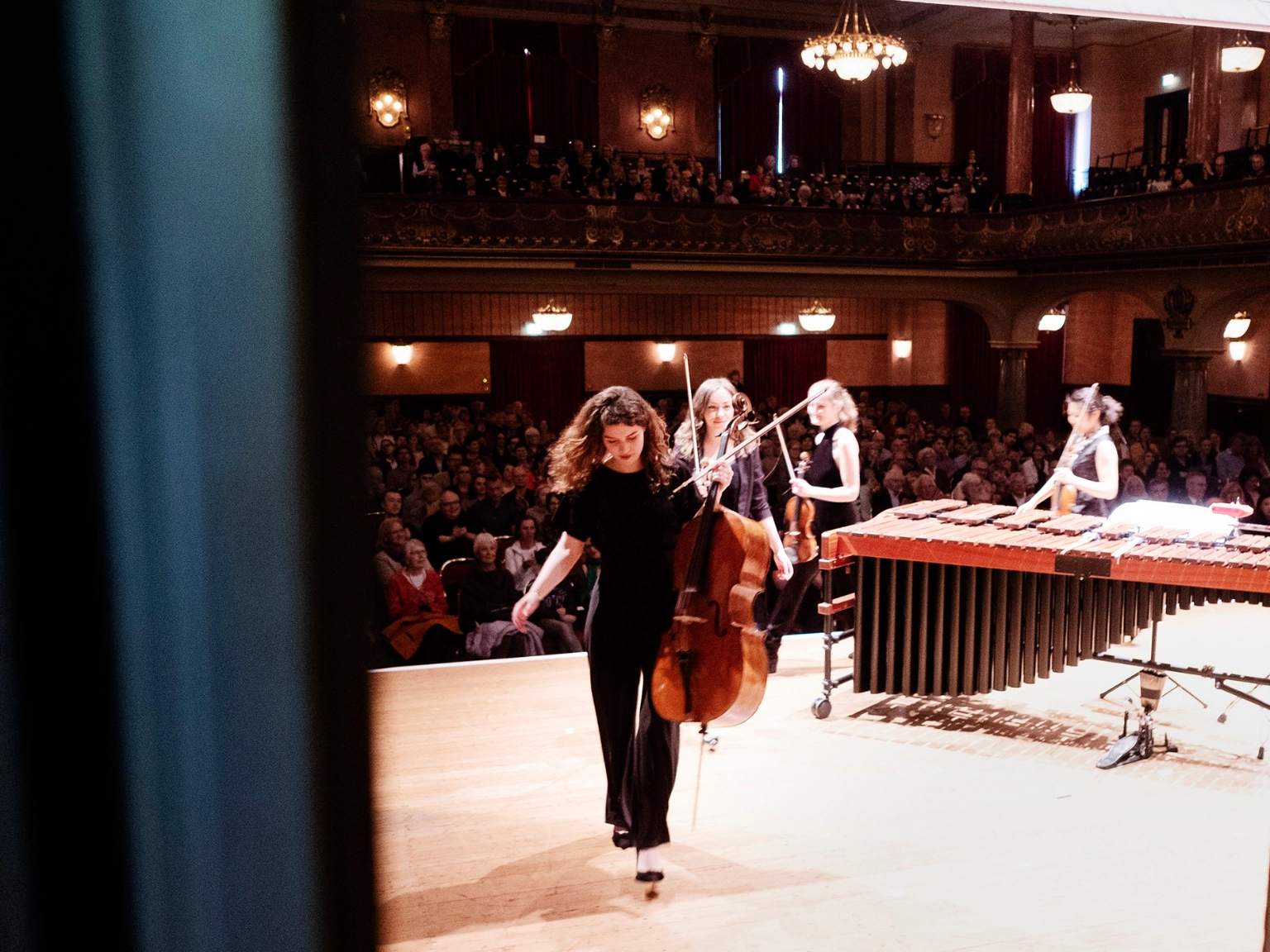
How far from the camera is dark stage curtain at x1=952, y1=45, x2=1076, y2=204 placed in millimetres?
19438

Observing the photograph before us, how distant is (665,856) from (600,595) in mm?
1082

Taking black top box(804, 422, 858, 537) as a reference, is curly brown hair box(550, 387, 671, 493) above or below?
above

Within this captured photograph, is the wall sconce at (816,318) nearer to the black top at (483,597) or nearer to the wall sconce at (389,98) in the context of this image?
the wall sconce at (389,98)

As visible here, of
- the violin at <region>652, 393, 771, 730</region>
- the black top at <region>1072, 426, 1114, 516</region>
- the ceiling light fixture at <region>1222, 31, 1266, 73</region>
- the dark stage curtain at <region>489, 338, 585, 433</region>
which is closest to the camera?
the violin at <region>652, 393, 771, 730</region>

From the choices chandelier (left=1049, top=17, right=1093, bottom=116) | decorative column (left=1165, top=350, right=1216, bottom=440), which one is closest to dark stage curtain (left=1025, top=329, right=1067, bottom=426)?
decorative column (left=1165, top=350, right=1216, bottom=440)

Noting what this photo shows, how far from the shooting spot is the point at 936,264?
16.4 meters

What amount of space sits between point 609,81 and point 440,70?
2857 mm

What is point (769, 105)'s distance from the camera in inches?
755

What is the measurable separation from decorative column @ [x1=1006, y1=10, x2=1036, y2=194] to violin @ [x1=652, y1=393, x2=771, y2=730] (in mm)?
15186

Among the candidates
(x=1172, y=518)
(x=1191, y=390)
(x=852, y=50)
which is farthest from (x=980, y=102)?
(x=1172, y=518)

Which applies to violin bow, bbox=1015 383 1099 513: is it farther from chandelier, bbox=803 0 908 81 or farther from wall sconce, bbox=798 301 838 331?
wall sconce, bbox=798 301 838 331

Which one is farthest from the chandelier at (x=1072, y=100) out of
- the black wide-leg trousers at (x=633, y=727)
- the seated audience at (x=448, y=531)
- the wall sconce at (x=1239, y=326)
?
the black wide-leg trousers at (x=633, y=727)

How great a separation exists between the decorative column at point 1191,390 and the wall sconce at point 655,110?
8.99 metres

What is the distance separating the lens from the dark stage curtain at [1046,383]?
20.3 meters
